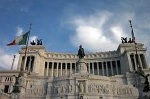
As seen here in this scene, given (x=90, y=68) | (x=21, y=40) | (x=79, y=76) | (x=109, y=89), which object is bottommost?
(x=109, y=89)

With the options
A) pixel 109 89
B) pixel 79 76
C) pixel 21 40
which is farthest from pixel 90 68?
pixel 21 40

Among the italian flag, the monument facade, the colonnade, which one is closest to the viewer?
the italian flag

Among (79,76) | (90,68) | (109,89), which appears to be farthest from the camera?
(90,68)

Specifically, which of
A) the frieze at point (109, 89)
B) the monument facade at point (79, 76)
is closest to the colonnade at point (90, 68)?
the monument facade at point (79, 76)

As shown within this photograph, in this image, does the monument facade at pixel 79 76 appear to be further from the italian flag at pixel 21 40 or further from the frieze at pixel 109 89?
the italian flag at pixel 21 40

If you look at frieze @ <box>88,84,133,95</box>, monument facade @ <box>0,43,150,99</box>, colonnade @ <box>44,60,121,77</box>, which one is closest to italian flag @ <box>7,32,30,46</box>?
monument facade @ <box>0,43,150,99</box>

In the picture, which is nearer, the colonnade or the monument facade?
the monument facade

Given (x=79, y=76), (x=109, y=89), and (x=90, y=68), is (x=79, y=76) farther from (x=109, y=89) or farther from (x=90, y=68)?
(x=90, y=68)

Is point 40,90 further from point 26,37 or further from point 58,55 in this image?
point 58,55

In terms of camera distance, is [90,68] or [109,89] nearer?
[109,89]

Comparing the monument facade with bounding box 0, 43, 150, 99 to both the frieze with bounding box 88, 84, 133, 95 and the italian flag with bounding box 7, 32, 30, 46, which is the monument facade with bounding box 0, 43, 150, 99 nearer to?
the frieze with bounding box 88, 84, 133, 95

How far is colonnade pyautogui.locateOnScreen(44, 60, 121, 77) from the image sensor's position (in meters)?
66.6

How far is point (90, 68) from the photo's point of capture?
226ft

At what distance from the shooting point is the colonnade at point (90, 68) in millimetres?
66625
